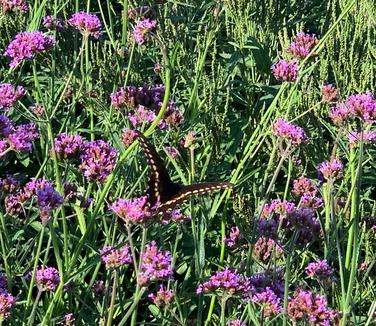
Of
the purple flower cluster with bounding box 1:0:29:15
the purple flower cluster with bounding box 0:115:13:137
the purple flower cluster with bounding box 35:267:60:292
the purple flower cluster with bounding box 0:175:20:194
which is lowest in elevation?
the purple flower cluster with bounding box 35:267:60:292

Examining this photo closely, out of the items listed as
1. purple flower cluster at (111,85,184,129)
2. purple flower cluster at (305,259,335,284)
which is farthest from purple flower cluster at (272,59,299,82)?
purple flower cluster at (305,259,335,284)

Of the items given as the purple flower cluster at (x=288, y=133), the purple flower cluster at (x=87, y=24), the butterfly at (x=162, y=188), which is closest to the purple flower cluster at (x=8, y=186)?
the butterfly at (x=162, y=188)

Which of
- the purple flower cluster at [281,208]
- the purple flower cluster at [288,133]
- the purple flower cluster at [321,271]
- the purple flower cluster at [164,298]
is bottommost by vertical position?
the purple flower cluster at [164,298]

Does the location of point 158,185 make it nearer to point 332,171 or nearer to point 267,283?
point 267,283

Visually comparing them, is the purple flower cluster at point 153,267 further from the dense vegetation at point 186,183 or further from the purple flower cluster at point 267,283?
the purple flower cluster at point 267,283

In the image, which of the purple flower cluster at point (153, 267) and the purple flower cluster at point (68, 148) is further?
the purple flower cluster at point (68, 148)

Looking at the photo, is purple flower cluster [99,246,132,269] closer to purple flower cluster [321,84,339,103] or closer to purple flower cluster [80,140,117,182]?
purple flower cluster [80,140,117,182]
